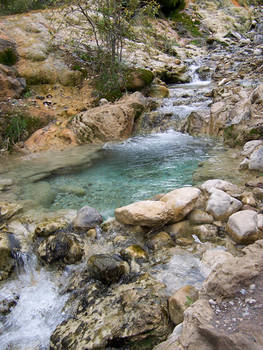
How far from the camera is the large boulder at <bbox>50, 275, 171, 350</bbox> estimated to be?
1952 millimetres

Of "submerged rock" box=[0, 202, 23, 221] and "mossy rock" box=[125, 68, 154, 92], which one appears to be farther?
"mossy rock" box=[125, 68, 154, 92]

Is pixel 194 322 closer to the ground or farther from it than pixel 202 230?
farther from it

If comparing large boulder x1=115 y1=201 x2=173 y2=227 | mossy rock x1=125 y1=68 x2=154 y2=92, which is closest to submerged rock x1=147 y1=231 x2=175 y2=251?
large boulder x1=115 y1=201 x2=173 y2=227

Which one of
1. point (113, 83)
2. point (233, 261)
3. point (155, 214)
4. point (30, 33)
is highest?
point (30, 33)

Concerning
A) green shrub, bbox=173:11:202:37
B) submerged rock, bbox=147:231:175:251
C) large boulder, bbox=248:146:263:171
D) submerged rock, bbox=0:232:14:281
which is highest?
green shrub, bbox=173:11:202:37

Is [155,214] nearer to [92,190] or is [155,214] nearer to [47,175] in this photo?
[92,190]

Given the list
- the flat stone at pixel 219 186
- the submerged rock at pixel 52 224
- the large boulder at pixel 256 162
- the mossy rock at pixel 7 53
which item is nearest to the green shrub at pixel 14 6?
the mossy rock at pixel 7 53

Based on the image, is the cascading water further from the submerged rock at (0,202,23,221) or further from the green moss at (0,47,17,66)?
the green moss at (0,47,17,66)

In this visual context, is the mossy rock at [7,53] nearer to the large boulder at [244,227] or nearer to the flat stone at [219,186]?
the flat stone at [219,186]

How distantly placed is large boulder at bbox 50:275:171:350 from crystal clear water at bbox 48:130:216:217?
1420 mm

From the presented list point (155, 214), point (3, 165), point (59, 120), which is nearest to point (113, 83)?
point (59, 120)

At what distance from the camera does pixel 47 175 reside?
5.32 metres

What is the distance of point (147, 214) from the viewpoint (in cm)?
311

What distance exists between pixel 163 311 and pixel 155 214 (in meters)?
1.20
